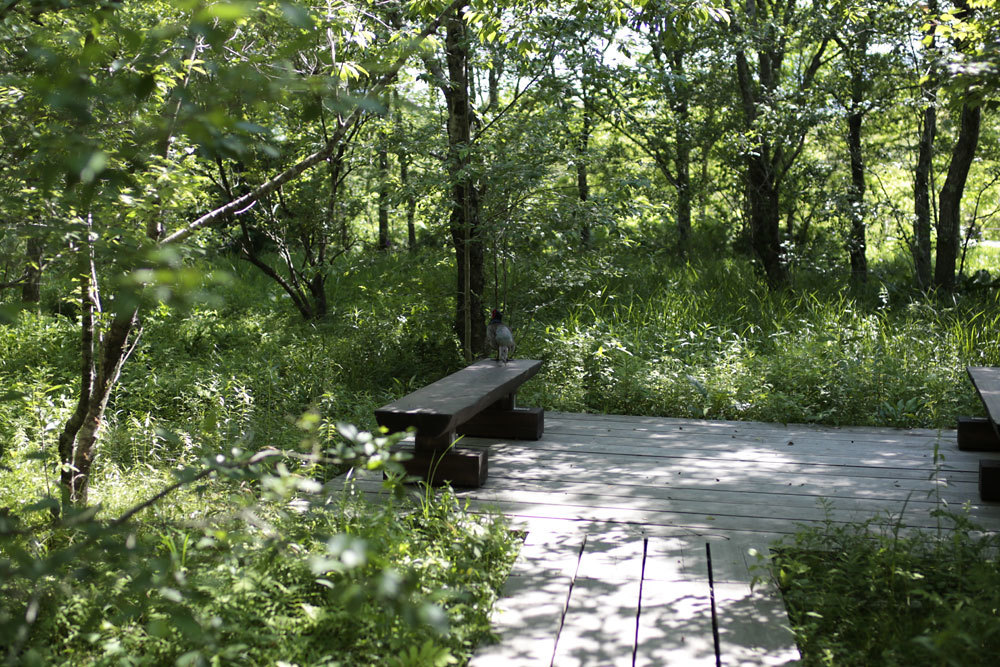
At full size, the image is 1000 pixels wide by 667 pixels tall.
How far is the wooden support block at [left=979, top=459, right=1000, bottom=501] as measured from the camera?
3871 mm

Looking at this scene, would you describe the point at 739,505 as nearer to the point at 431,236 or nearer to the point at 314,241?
the point at 431,236

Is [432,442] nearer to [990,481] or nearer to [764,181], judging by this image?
[990,481]

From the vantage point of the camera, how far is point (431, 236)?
6664 mm

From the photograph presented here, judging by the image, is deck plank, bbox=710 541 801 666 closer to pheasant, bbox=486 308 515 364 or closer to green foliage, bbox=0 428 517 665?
green foliage, bbox=0 428 517 665

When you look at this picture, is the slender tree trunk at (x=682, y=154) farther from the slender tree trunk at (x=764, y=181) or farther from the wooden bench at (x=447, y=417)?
the wooden bench at (x=447, y=417)

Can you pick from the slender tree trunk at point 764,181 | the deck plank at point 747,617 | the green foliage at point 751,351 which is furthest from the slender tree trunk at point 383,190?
the slender tree trunk at point 764,181

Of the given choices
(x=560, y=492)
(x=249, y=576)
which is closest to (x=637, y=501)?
(x=560, y=492)

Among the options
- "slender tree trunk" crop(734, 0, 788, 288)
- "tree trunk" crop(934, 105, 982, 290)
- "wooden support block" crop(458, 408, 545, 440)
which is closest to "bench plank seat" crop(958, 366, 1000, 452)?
"wooden support block" crop(458, 408, 545, 440)

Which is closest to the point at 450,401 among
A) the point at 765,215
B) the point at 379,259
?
the point at 379,259

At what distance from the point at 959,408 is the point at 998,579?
11.8ft

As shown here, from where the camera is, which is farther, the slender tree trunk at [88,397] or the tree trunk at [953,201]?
the tree trunk at [953,201]

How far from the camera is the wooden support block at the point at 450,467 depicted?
4074 millimetres

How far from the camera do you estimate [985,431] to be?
189 inches

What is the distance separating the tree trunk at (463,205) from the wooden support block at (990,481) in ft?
11.8
